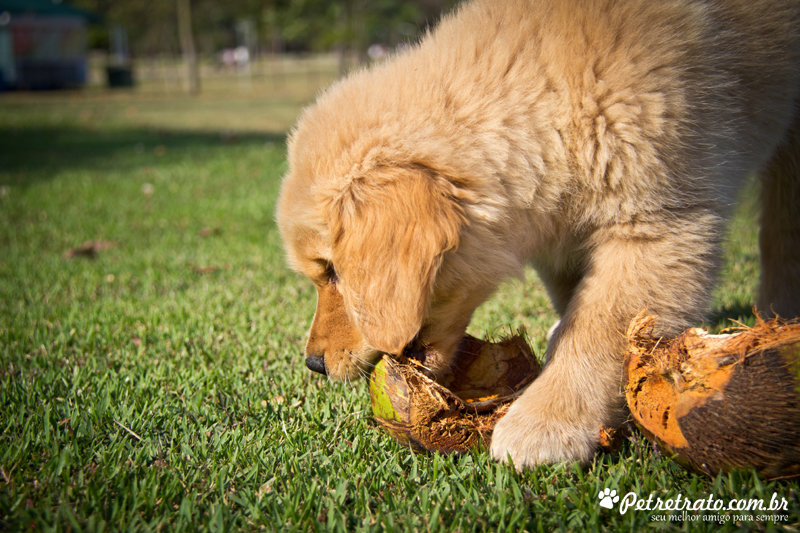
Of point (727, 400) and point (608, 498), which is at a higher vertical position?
point (727, 400)

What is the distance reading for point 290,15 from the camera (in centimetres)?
2959

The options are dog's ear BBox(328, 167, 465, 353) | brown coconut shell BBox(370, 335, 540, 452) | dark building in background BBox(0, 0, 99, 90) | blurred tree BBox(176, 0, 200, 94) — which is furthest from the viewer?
dark building in background BBox(0, 0, 99, 90)

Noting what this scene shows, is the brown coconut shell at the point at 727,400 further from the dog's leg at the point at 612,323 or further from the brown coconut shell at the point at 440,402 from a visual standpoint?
the brown coconut shell at the point at 440,402

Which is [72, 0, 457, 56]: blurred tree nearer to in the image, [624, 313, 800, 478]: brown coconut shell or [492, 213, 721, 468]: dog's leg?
[492, 213, 721, 468]: dog's leg

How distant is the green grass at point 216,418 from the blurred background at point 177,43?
11112 millimetres

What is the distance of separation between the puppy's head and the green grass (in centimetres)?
40

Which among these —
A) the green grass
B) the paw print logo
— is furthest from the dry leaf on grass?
the paw print logo

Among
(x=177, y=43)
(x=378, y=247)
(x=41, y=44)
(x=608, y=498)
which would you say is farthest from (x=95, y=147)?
(x=177, y=43)

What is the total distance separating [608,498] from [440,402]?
60 centimetres

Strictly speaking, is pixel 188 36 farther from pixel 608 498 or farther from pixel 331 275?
pixel 608 498

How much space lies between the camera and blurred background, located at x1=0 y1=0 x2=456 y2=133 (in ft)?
76.2

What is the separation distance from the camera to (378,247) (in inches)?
74.1

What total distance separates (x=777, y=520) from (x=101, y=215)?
22.1ft

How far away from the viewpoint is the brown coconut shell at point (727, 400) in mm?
1594
